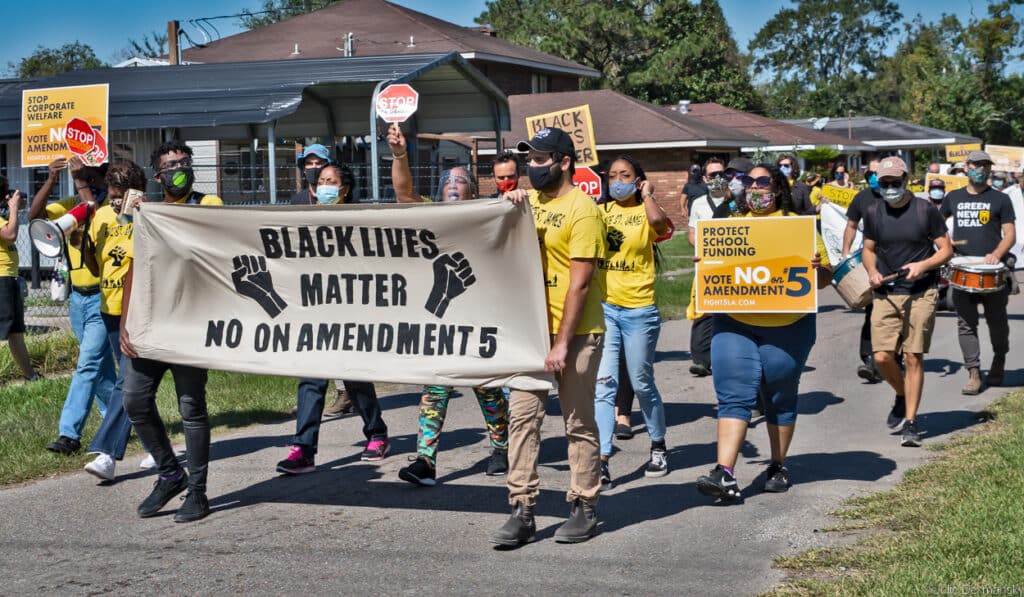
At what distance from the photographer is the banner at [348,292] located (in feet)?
20.2

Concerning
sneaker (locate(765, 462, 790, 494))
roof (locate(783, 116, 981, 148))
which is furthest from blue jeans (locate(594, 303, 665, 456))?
roof (locate(783, 116, 981, 148))

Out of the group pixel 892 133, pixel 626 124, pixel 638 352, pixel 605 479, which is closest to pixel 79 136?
pixel 638 352

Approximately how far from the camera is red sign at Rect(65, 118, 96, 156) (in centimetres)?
1028

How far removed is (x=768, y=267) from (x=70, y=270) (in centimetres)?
473

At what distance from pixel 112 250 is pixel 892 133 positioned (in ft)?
193

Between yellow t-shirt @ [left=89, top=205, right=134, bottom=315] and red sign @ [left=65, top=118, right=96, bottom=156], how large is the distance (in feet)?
9.95

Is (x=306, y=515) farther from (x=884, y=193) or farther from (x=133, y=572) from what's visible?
(x=884, y=193)

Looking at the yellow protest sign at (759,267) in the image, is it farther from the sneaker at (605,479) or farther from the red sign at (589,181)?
the red sign at (589,181)

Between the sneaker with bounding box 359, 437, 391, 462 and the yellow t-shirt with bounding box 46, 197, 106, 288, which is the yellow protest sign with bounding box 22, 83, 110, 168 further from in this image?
the sneaker with bounding box 359, 437, 391, 462

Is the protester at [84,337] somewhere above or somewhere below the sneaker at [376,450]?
above

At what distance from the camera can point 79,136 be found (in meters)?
10.3

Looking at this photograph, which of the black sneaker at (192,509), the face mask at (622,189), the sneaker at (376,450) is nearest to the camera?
the black sneaker at (192,509)

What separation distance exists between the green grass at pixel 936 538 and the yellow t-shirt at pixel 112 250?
437 cm

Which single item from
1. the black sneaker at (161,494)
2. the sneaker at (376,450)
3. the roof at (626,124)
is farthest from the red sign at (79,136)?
the roof at (626,124)
